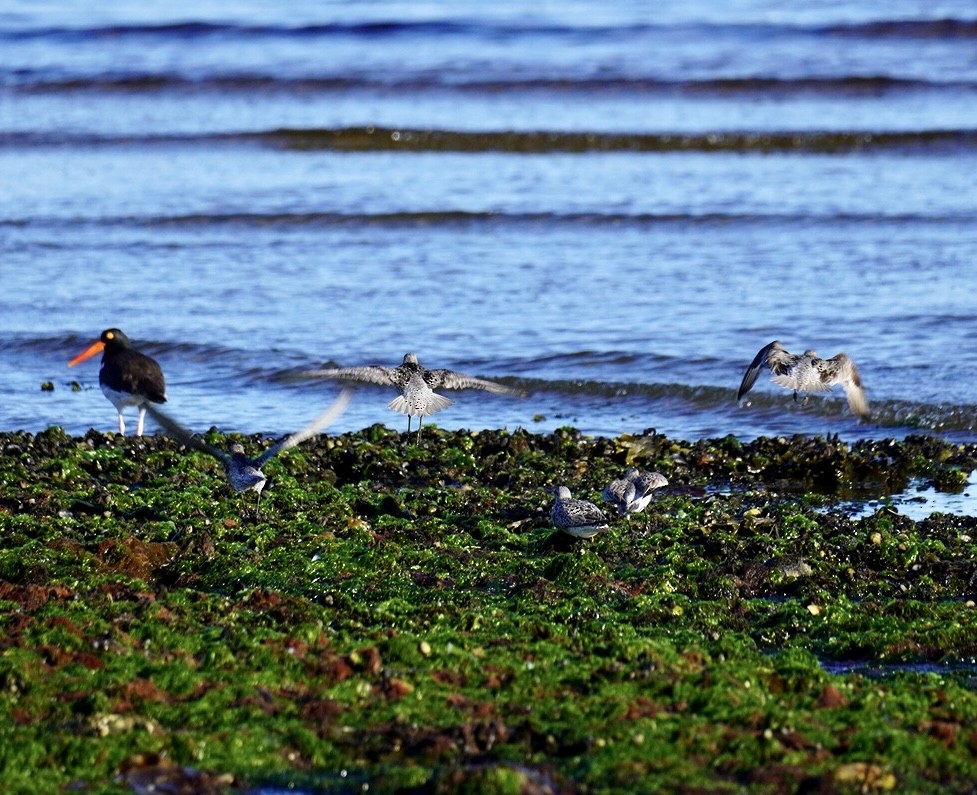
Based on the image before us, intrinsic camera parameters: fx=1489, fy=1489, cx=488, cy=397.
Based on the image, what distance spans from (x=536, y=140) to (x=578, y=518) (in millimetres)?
16113

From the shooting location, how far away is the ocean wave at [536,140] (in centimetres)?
2252

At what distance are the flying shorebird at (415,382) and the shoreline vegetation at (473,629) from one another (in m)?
0.39

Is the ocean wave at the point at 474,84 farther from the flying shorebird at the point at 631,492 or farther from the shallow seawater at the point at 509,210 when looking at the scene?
the flying shorebird at the point at 631,492

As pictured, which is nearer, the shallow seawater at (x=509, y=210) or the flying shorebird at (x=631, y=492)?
the flying shorebird at (x=631, y=492)

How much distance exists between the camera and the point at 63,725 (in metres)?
5.68

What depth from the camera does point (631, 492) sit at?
8961 millimetres

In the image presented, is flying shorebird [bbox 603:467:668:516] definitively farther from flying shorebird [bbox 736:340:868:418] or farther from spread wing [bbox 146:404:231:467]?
spread wing [bbox 146:404:231:467]

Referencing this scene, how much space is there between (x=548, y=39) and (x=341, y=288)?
16.3m

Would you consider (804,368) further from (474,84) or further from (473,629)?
(474,84)

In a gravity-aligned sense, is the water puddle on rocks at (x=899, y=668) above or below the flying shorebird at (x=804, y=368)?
below

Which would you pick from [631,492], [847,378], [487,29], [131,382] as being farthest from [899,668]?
[487,29]

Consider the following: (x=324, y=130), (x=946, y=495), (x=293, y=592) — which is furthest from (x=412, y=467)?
(x=324, y=130)

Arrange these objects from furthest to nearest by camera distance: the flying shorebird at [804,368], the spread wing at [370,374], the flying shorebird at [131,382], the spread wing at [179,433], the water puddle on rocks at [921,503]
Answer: the flying shorebird at [131,382], the flying shorebird at [804,368], the spread wing at [370,374], the water puddle on rocks at [921,503], the spread wing at [179,433]

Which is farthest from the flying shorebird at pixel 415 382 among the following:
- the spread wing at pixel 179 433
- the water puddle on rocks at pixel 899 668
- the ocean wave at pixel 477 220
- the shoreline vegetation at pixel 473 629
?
the ocean wave at pixel 477 220
